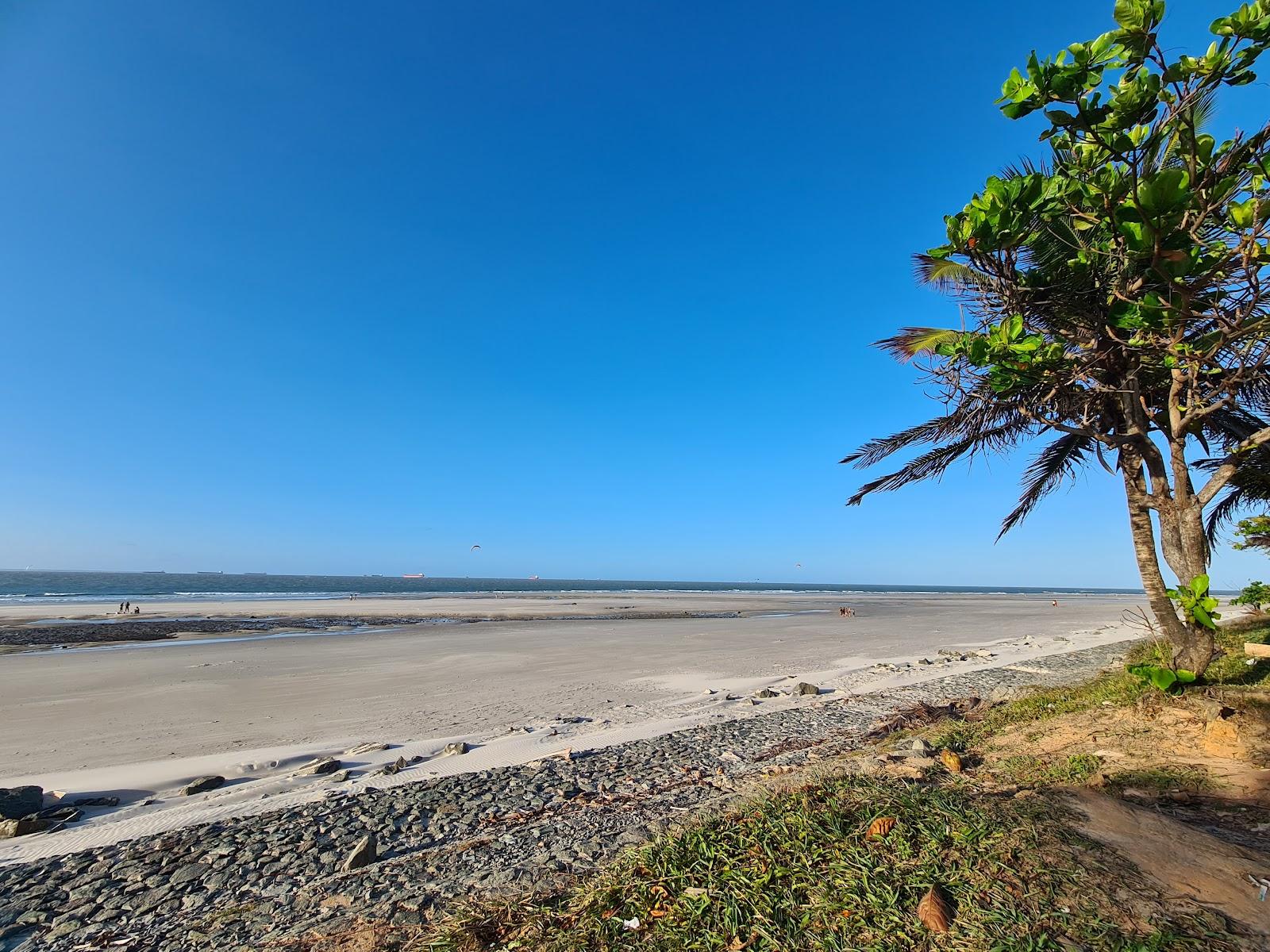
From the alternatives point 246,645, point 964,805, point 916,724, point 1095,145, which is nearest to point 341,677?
point 246,645

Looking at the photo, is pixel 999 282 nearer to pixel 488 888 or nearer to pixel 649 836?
pixel 649 836

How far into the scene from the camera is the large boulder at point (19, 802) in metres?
4.66

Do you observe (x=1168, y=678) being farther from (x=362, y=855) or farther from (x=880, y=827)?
(x=362, y=855)

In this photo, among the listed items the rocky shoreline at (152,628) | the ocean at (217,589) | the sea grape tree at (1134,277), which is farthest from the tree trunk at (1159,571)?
the ocean at (217,589)

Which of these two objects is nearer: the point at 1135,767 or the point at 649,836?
the point at 649,836

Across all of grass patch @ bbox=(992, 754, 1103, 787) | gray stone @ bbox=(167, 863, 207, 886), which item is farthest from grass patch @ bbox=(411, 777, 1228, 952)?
gray stone @ bbox=(167, 863, 207, 886)

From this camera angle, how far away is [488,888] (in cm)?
323

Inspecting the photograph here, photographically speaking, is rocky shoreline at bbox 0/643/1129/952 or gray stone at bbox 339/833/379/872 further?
gray stone at bbox 339/833/379/872

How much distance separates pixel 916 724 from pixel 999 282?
16.4ft

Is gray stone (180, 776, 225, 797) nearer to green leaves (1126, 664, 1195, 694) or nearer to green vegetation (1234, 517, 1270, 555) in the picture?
green leaves (1126, 664, 1195, 694)

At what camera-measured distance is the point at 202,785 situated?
554 cm

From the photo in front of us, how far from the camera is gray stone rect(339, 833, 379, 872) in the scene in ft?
12.1

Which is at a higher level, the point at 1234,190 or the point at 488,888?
the point at 1234,190

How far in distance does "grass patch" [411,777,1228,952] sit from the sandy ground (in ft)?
11.9
